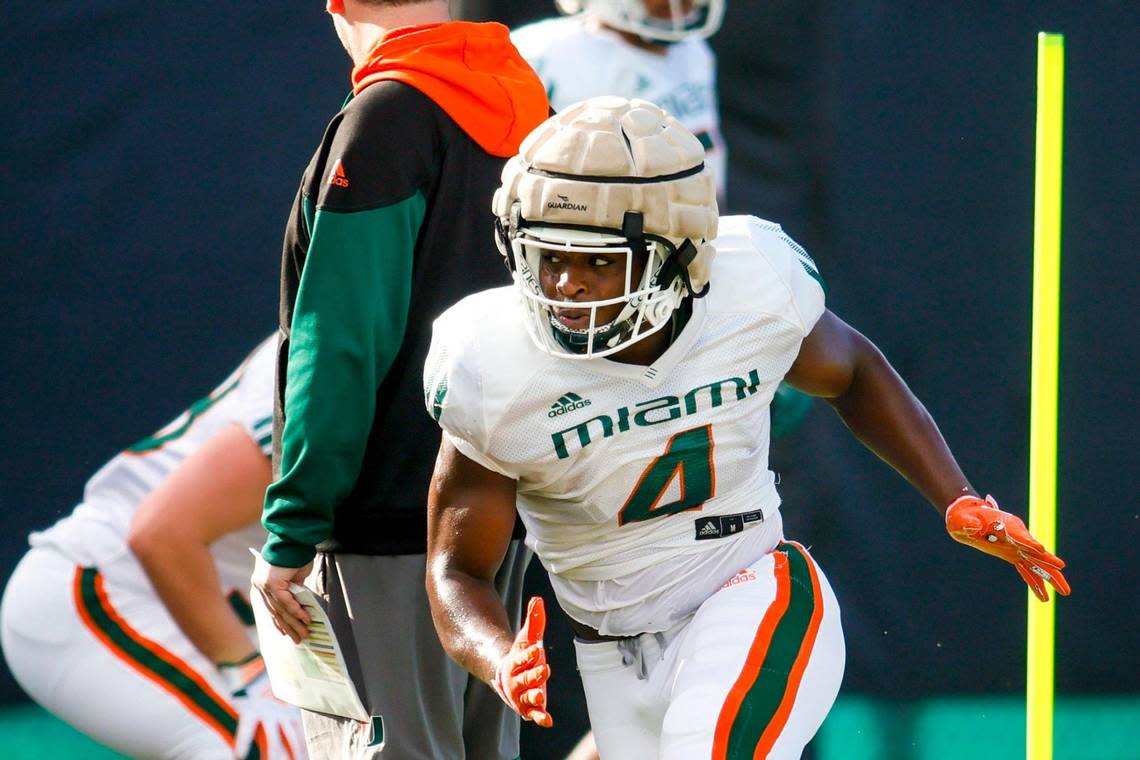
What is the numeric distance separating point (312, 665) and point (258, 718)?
3.19 feet

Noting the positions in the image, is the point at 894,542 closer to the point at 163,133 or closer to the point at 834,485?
the point at 834,485

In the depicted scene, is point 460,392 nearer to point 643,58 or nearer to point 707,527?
point 707,527

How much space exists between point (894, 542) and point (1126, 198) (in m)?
0.93

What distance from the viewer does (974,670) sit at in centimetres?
375

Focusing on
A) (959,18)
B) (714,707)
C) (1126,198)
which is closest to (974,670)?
(1126,198)

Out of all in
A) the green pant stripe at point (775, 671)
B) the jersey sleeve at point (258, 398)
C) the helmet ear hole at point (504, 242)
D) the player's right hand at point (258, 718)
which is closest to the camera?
the green pant stripe at point (775, 671)

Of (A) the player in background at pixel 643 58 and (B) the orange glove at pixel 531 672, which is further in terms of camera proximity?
(A) the player in background at pixel 643 58

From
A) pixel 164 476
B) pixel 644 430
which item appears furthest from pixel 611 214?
pixel 164 476

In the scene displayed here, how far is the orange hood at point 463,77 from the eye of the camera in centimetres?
252

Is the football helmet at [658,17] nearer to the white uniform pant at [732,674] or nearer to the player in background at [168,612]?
the player in background at [168,612]

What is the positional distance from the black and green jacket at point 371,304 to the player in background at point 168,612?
83cm

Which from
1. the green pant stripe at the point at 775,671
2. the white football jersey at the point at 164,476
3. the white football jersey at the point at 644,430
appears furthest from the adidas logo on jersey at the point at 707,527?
the white football jersey at the point at 164,476

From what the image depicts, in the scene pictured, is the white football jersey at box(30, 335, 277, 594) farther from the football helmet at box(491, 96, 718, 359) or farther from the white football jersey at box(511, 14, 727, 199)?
the football helmet at box(491, 96, 718, 359)

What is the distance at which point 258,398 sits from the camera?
132 inches
